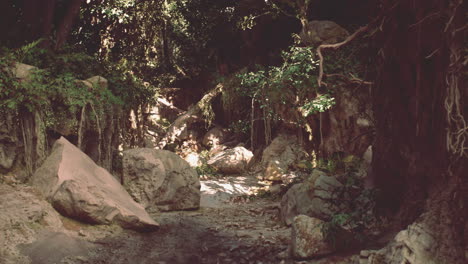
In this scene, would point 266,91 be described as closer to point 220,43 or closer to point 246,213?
point 246,213

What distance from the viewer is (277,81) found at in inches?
372

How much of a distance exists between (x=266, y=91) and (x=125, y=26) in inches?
187

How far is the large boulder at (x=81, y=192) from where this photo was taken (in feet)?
17.0

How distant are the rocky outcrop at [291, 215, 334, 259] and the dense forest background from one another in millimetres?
856

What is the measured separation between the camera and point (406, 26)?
167 inches

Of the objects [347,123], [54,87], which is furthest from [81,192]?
[347,123]

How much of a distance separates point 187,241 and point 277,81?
507 cm

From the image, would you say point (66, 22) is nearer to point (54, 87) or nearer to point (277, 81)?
point (54, 87)

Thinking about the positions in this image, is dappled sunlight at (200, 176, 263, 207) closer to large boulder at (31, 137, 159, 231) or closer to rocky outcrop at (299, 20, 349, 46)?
large boulder at (31, 137, 159, 231)

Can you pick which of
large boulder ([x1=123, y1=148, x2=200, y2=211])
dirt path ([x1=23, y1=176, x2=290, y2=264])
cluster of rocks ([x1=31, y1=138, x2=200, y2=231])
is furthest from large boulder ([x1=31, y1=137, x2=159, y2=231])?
large boulder ([x1=123, y1=148, x2=200, y2=211])

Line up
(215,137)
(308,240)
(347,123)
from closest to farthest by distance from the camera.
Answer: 1. (308,240)
2. (347,123)
3. (215,137)

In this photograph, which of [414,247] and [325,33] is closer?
[414,247]

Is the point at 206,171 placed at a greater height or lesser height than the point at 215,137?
lesser

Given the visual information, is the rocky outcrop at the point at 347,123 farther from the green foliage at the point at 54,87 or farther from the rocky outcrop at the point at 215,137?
the rocky outcrop at the point at 215,137
